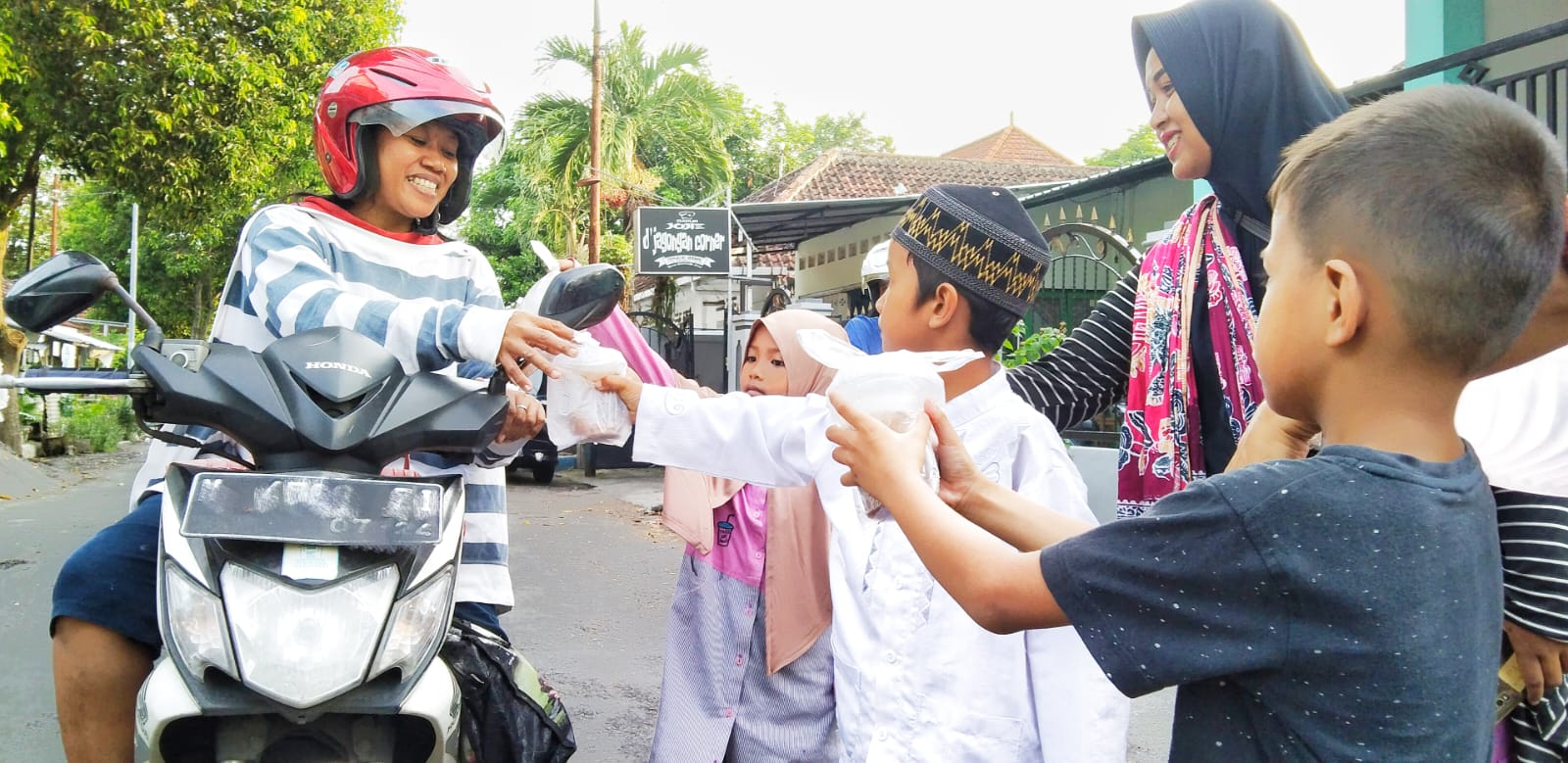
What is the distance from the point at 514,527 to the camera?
9.53m

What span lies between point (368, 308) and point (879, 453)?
43.4 inches

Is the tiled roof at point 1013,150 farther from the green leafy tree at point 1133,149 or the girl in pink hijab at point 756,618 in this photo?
the girl in pink hijab at point 756,618

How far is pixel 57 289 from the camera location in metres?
1.80

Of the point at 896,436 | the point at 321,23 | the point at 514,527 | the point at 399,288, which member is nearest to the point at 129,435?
the point at 321,23

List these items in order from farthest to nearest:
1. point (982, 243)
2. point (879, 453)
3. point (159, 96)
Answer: point (159, 96) → point (982, 243) → point (879, 453)

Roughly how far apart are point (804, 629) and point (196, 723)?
1459mm

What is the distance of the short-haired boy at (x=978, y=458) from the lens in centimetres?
182

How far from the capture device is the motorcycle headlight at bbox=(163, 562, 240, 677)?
5.31 feet

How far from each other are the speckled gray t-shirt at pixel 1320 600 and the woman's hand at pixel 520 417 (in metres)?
1.19

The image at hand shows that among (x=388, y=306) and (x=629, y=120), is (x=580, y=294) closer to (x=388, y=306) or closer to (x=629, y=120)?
(x=388, y=306)

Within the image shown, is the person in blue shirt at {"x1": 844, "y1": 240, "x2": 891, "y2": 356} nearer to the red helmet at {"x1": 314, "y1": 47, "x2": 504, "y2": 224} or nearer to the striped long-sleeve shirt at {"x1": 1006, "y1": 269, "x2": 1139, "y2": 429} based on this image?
the striped long-sleeve shirt at {"x1": 1006, "y1": 269, "x2": 1139, "y2": 429}

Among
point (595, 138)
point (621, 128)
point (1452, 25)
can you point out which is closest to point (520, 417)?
point (1452, 25)

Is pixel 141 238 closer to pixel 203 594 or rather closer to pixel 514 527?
pixel 514 527

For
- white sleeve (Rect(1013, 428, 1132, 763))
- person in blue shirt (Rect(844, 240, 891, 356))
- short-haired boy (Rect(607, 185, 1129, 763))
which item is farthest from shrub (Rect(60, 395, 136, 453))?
white sleeve (Rect(1013, 428, 1132, 763))
